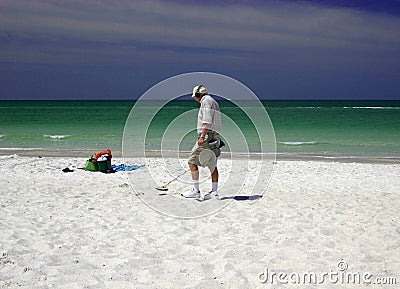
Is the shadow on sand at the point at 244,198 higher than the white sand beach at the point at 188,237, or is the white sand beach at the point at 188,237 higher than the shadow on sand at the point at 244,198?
the shadow on sand at the point at 244,198

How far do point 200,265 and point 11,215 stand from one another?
3.21 metres

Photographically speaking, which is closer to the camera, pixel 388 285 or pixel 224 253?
pixel 388 285

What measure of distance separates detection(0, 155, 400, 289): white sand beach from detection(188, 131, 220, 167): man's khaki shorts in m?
0.69

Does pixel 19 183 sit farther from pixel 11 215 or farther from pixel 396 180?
pixel 396 180

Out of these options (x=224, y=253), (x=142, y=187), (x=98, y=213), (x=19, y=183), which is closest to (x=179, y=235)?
(x=224, y=253)

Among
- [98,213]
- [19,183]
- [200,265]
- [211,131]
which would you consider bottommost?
[200,265]

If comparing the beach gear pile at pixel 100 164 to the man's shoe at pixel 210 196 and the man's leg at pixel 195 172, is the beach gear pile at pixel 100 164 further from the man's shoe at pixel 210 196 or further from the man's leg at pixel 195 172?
the man's shoe at pixel 210 196

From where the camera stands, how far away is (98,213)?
691cm

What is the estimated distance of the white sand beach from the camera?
4477 millimetres

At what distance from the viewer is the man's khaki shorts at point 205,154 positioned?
299 inches

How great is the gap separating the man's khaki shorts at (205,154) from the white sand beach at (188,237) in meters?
0.69

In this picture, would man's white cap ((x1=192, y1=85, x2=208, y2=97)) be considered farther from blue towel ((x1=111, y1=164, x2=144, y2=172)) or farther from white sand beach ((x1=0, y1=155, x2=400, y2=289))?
blue towel ((x1=111, y1=164, x2=144, y2=172))

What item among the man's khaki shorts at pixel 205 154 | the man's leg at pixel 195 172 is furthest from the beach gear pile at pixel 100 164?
the man's khaki shorts at pixel 205 154

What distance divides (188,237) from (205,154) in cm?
220
